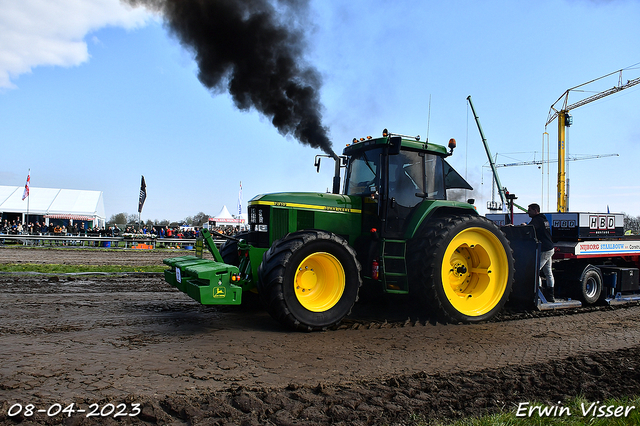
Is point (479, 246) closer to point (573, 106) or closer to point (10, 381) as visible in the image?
point (10, 381)

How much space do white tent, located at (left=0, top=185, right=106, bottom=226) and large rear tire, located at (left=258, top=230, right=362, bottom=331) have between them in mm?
33980

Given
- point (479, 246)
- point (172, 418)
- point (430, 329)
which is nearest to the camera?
point (172, 418)

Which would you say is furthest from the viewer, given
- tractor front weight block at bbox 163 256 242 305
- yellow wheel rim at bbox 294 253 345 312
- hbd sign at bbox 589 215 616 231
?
hbd sign at bbox 589 215 616 231

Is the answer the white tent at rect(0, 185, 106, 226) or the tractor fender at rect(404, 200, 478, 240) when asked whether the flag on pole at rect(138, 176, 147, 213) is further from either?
the tractor fender at rect(404, 200, 478, 240)

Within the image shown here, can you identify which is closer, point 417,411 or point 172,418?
point 172,418

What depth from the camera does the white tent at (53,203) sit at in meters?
35.1

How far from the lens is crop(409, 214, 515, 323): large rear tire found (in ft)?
20.6

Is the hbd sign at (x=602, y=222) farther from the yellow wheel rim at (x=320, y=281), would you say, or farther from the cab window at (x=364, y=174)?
the yellow wheel rim at (x=320, y=281)

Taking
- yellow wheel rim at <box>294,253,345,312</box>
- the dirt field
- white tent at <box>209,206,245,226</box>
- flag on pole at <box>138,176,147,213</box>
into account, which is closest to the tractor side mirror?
yellow wheel rim at <box>294,253,345,312</box>

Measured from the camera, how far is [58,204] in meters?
37.1

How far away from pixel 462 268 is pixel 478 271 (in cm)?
31

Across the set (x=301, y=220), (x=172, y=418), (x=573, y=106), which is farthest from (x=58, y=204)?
(x=573, y=106)

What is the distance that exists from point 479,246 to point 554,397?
3465 millimetres

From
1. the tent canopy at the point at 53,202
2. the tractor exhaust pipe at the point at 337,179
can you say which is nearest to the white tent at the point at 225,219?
the tent canopy at the point at 53,202
